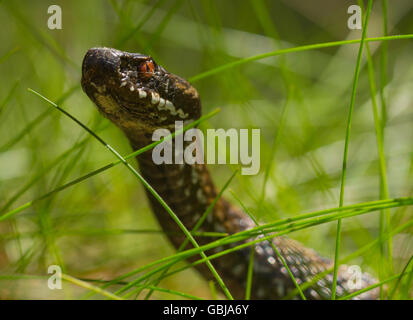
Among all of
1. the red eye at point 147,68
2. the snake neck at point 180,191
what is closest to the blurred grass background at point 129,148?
the snake neck at point 180,191

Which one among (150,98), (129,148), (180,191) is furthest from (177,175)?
(129,148)

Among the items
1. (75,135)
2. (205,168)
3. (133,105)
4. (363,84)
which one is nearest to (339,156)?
(363,84)

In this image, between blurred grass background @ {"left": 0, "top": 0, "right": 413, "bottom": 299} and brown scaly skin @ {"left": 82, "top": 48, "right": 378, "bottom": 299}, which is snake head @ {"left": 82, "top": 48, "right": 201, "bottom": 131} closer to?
brown scaly skin @ {"left": 82, "top": 48, "right": 378, "bottom": 299}

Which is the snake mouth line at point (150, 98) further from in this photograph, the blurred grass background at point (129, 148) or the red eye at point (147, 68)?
the blurred grass background at point (129, 148)

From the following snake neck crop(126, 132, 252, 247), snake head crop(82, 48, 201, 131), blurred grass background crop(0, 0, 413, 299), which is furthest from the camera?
blurred grass background crop(0, 0, 413, 299)

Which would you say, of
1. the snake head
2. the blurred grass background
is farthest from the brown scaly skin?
the blurred grass background

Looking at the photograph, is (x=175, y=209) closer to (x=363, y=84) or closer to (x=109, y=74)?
(x=109, y=74)

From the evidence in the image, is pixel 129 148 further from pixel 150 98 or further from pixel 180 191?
pixel 150 98
